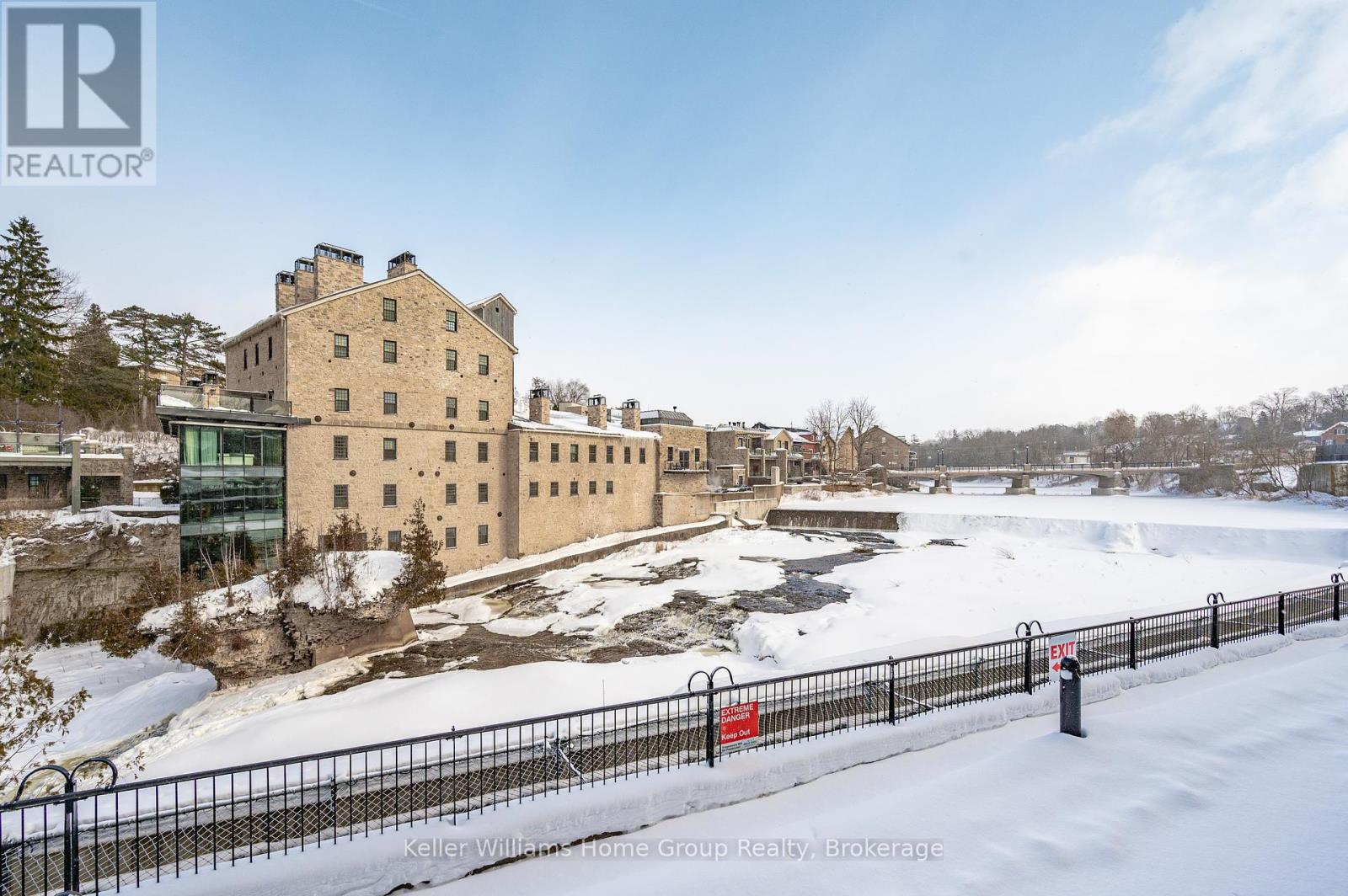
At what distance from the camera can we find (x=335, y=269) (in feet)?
95.8

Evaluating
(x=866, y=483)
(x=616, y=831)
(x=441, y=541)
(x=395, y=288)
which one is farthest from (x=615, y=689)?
(x=866, y=483)

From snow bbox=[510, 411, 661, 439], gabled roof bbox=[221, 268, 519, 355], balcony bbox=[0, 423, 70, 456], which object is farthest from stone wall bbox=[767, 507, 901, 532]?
balcony bbox=[0, 423, 70, 456]

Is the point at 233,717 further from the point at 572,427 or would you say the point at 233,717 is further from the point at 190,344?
the point at 190,344

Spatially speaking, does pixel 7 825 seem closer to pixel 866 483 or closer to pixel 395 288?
pixel 395 288

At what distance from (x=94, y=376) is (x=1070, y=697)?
62.3m

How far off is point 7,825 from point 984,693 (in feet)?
56.5

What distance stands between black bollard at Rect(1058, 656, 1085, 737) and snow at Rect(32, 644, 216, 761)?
2048 cm

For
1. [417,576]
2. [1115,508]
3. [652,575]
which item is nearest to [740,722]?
[417,576]

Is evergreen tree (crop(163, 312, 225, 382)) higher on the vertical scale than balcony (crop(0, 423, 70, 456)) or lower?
higher

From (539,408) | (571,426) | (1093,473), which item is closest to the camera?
(539,408)

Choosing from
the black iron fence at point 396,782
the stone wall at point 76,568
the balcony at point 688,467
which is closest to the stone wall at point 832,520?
the balcony at point 688,467

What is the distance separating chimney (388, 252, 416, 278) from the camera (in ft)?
102

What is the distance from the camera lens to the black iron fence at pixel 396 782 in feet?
20.4

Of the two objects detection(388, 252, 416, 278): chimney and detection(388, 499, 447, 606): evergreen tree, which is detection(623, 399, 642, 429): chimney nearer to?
detection(388, 252, 416, 278): chimney
